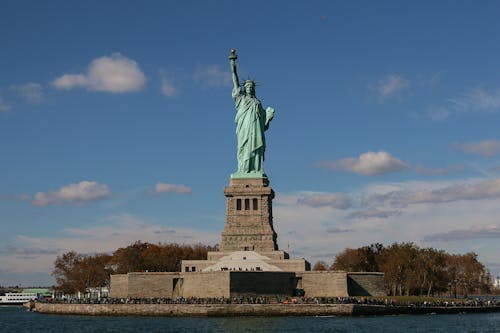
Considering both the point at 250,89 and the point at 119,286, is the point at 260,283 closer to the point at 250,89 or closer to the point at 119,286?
the point at 119,286

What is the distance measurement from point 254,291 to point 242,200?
49.3ft

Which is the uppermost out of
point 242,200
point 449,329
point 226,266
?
point 242,200

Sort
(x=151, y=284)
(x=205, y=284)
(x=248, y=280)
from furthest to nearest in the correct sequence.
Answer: (x=151, y=284), (x=205, y=284), (x=248, y=280)

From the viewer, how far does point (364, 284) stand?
68.2 meters

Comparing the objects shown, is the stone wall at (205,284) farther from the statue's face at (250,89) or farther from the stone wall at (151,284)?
the statue's face at (250,89)

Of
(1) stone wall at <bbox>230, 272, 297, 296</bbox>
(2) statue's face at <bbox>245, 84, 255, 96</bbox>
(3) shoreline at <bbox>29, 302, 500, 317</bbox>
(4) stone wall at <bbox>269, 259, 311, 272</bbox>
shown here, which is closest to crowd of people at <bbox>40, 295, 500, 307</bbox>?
(1) stone wall at <bbox>230, 272, 297, 296</bbox>

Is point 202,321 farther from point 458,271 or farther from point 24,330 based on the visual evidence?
point 458,271

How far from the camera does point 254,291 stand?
62.8 meters

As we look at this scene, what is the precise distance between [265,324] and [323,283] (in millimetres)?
15309

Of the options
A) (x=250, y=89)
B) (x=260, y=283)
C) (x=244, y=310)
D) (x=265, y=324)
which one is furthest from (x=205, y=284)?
(x=250, y=89)

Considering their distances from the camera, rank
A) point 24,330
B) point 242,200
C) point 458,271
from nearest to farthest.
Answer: point 24,330 < point 242,200 < point 458,271

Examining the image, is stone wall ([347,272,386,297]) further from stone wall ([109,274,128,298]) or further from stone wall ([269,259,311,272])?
stone wall ([109,274,128,298])

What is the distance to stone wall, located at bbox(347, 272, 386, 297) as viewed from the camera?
67.6 m

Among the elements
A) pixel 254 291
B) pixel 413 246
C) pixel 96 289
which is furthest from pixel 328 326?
pixel 96 289
